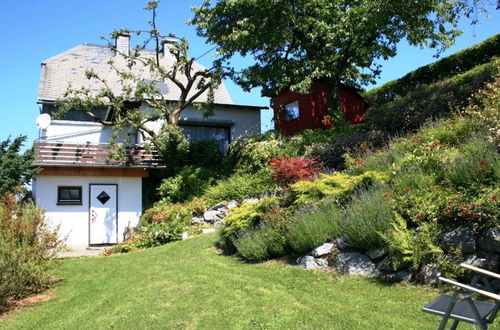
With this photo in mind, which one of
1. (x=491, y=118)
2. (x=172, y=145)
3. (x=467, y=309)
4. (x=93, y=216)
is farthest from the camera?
(x=172, y=145)

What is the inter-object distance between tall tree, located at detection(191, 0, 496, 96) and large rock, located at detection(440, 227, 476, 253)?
11013 millimetres

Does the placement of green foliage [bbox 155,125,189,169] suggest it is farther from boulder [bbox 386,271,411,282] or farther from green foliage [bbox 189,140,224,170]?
boulder [bbox 386,271,411,282]

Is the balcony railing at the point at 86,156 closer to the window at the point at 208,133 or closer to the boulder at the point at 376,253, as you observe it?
the window at the point at 208,133

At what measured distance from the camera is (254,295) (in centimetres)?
604

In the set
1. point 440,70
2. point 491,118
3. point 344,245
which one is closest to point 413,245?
point 344,245

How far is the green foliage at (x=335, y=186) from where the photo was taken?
26.3 ft

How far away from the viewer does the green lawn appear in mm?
5023

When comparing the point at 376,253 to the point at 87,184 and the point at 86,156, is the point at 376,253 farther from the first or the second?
the point at 86,156

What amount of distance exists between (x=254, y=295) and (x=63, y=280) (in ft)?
16.3

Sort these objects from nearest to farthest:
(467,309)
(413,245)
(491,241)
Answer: (467,309) < (491,241) < (413,245)

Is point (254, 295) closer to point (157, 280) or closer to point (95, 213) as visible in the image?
point (157, 280)

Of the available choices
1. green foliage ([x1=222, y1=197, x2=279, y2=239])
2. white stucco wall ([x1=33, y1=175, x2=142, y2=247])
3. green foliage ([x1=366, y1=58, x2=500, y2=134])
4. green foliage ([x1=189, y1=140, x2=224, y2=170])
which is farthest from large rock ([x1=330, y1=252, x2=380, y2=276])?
green foliage ([x1=189, y1=140, x2=224, y2=170])

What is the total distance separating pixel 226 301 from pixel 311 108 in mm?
14924

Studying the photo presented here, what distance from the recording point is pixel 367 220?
683 cm
